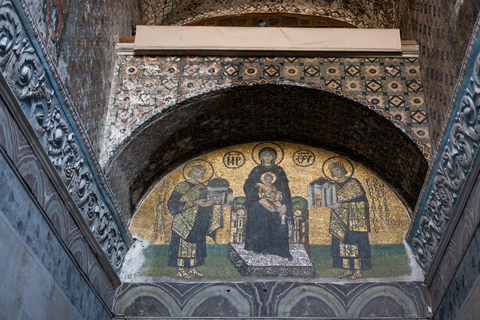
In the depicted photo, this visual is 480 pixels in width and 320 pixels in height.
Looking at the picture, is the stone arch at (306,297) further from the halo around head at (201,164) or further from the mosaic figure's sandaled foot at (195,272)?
the halo around head at (201,164)

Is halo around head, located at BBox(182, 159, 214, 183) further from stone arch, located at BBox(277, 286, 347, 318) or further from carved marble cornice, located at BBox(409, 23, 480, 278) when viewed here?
carved marble cornice, located at BBox(409, 23, 480, 278)

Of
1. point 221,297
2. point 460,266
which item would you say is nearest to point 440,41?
point 460,266

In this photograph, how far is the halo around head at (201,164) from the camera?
→ 6.68 m

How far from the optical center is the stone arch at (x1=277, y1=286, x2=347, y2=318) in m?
5.57

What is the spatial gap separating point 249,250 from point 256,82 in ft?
6.01

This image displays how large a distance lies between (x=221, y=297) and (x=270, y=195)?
4.45 ft

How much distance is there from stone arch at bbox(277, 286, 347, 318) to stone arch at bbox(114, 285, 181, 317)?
1051 mm

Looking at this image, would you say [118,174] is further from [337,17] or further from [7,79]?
[337,17]

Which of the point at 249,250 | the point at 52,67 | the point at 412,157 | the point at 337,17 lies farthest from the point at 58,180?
the point at 337,17

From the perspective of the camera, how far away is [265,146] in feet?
22.7

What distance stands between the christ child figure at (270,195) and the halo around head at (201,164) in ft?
1.95

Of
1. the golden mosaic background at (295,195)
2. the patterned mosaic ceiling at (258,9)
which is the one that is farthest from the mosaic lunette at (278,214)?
the patterned mosaic ceiling at (258,9)

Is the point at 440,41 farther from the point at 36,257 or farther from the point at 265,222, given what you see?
the point at 36,257

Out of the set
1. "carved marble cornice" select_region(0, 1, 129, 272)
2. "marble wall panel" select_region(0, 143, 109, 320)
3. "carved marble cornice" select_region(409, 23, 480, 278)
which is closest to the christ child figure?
"carved marble cornice" select_region(409, 23, 480, 278)
